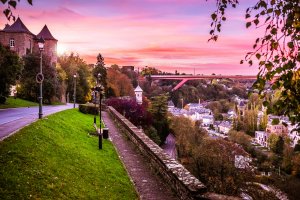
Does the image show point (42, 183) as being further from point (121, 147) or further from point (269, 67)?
point (121, 147)

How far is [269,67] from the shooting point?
3.62 meters

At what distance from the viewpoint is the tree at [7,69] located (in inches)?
1136

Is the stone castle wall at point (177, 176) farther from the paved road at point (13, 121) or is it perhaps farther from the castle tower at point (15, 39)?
the castle tower at point (15, 39)

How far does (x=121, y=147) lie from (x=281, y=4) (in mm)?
12446

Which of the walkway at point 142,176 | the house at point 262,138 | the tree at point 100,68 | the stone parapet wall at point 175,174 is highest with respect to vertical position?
the tree at point 100,68

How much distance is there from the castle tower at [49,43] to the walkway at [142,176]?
51.0 meters

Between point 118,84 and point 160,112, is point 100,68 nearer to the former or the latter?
point 118,84

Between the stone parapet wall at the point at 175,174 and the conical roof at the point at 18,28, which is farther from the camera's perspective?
the conical roof at the point at 18,28

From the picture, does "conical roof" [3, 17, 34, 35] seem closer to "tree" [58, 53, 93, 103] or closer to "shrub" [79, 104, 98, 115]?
"tree" [58, 53, 93, 103]

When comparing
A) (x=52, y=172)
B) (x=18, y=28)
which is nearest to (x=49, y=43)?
(x=18, y=28)

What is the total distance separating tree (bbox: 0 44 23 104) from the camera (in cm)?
2884

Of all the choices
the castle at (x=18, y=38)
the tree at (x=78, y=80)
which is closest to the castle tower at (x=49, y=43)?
the tree at (x=78, y=80)

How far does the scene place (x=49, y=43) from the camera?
62.1 m

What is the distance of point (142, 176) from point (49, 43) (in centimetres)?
5775
